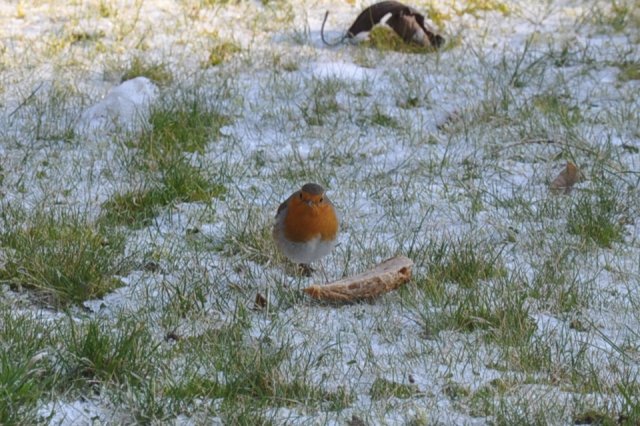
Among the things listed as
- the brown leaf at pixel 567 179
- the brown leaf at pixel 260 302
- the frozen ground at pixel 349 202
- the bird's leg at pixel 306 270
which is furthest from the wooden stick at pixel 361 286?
the brown leaf at pixel 567 179

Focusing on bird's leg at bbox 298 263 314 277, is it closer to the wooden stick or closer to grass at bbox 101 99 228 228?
the wooden stick

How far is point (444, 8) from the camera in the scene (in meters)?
8.66

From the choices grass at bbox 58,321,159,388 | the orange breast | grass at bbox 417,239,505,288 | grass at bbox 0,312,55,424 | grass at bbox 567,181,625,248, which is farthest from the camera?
grass at bbox 567,181,625,248

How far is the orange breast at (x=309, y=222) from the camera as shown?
4.67 metres

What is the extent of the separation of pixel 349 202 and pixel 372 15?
2544 millimetres

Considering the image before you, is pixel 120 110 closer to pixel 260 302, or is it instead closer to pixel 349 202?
pixel 349 202

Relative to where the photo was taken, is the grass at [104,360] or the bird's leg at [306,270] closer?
the grass at [104,360]

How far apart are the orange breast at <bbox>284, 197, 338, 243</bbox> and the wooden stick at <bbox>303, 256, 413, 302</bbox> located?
230 mm

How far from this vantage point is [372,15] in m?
7.92

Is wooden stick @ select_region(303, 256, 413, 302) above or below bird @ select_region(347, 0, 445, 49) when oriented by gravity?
below

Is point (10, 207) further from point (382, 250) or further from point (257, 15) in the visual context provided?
point (257, 15)

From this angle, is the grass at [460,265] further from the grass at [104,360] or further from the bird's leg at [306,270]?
the grass at [104,360]

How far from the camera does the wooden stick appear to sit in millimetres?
4578

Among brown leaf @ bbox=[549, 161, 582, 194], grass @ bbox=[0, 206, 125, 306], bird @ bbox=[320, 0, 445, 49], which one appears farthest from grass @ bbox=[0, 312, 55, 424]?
bird @ bbox=[320, 0, 445, 49]
